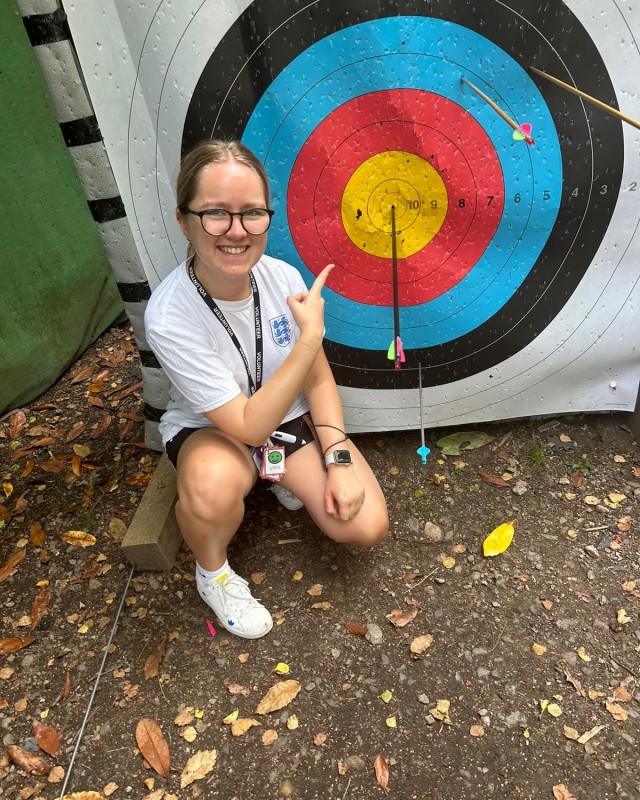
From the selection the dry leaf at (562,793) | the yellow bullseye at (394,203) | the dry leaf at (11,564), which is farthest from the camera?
the dry leaf at (11,564)

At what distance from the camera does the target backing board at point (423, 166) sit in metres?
1.18

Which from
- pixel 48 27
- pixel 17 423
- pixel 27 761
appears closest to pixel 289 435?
pixel 27 761

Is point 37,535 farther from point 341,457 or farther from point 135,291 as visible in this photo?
point 341,457

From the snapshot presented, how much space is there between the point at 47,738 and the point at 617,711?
3.54 ft

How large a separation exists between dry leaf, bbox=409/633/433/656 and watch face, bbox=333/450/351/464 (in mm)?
396

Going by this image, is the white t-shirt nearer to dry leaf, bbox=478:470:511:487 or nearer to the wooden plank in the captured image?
the wooden plank

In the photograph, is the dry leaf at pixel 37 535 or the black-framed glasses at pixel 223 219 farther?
the dry leaf at pixel 37 535

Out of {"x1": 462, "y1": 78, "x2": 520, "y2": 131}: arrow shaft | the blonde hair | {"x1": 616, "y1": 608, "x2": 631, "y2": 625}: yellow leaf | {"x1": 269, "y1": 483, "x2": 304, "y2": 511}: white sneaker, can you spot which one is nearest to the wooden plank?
{"x1": 269, "y1": 483, "x2": 304, "y2": 511}: white sneaker

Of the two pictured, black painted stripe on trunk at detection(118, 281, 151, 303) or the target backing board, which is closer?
the target backing board

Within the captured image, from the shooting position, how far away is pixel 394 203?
137 centimetres

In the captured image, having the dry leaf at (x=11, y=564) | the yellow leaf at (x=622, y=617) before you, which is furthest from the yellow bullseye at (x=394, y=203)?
the dry leaf at (x=11, y=564)

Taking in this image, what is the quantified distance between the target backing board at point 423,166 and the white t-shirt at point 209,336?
20 centimetres

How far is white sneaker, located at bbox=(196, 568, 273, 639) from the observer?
1243 millimetres

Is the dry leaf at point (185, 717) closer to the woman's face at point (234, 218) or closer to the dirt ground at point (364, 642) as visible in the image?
the dirt ground at point (364, 642)
